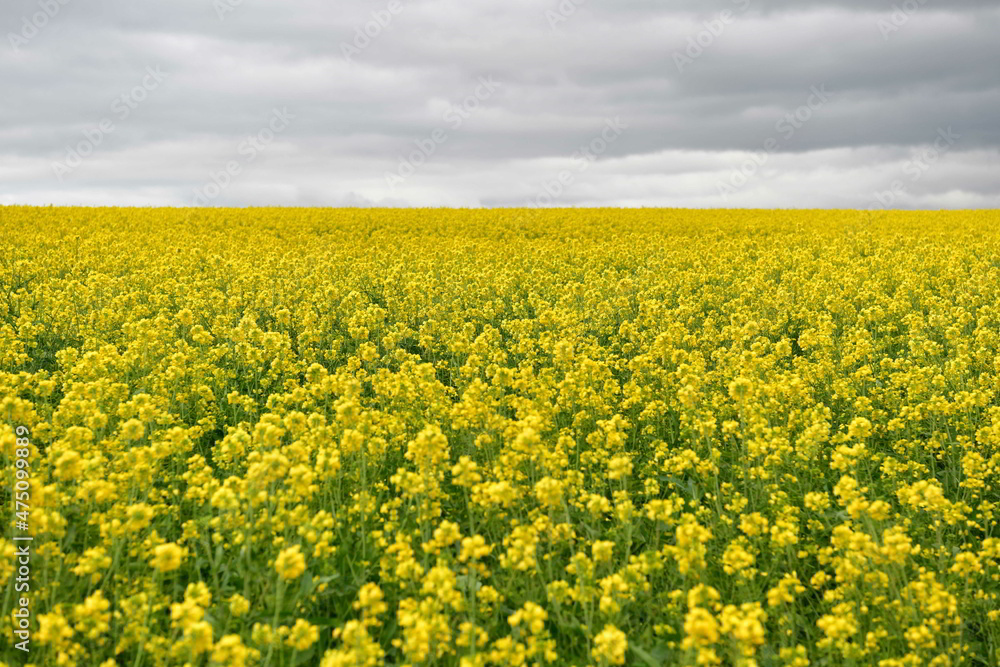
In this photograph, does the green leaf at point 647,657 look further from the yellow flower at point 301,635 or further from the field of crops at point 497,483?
the yellow flower at point 301,635

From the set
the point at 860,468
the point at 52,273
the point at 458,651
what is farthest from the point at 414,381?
the point at 52,273

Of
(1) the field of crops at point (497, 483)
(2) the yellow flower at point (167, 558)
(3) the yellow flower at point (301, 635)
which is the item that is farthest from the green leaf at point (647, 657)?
(2) the yellow flower at point (167, 558)

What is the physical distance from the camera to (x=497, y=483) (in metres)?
5.25

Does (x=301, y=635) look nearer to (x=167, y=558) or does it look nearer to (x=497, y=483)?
(x=167, y=558)

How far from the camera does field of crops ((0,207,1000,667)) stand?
3.79 m

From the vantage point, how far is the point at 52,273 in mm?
16422

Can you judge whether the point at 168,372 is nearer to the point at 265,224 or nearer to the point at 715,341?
the point at 715,341

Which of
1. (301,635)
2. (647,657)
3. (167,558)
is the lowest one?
(647,657)

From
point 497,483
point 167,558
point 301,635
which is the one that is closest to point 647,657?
point 301,635

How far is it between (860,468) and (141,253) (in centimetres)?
1880

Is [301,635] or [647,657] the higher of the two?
[301,635]

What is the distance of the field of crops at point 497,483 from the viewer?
3.79 meters

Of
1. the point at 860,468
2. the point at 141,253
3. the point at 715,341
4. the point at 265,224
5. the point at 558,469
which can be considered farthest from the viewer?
the point at 265,224

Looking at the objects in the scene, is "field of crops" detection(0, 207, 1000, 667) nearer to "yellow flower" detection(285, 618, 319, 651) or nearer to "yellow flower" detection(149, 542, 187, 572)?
"yellow flower" detection(285, 618, 319, 651)
